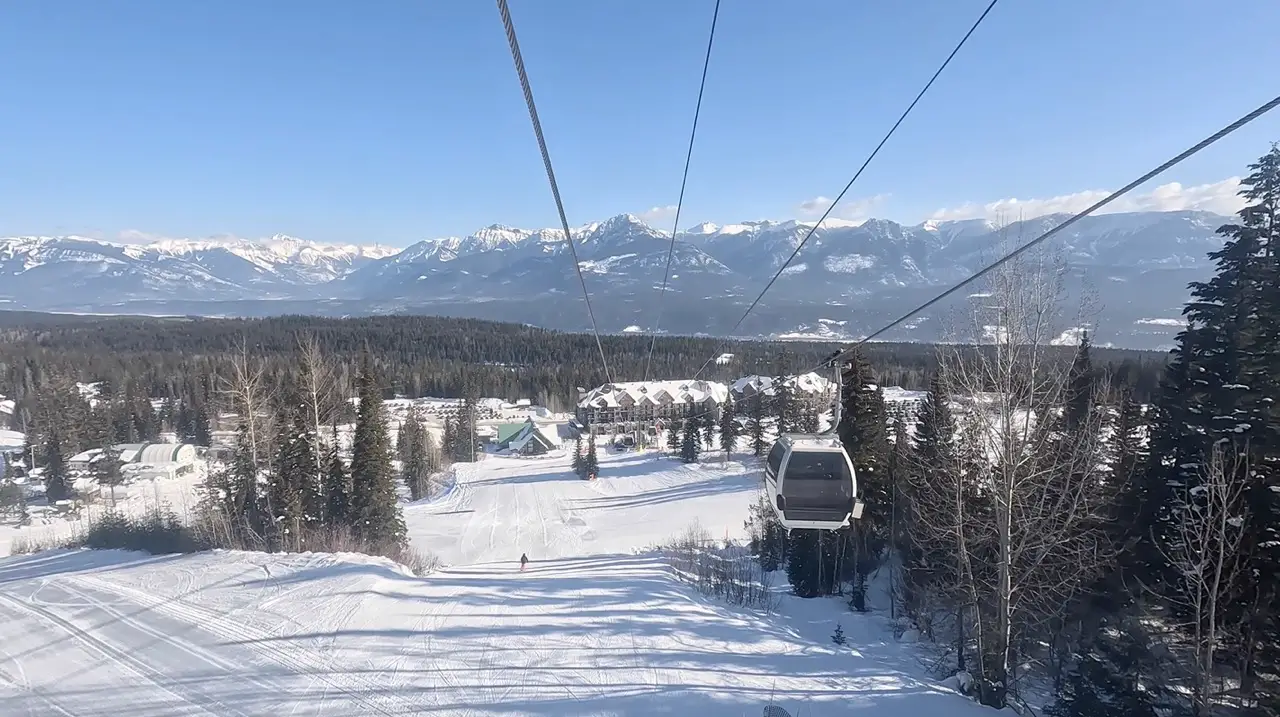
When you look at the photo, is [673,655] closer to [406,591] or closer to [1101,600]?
[406,591]

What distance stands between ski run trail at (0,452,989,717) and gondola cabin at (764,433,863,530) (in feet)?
9.15

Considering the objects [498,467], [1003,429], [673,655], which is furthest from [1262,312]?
[498,467]

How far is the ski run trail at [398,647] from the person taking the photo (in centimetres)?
862

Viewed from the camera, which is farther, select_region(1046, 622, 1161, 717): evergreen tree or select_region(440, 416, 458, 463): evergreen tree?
select_region(440, 416, 458, 463): evergreen tree

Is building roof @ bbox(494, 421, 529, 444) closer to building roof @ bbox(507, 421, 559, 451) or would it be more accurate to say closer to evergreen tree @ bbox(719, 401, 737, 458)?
building roof @ bbox(507, 421, 559, 451)

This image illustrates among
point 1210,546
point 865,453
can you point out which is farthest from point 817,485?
point 865,453

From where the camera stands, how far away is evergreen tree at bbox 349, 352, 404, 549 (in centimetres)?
2312

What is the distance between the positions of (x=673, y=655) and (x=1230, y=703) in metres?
10.9

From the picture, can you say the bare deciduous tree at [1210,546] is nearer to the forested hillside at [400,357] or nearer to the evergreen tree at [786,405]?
the evergreen tree at [786,405]

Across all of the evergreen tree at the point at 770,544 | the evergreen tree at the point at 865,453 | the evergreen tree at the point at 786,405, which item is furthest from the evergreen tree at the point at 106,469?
the evergreen tree at the point at 865,453

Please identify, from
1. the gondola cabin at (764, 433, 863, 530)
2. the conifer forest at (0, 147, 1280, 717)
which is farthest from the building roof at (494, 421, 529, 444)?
the gondola cabin at (764, 433, 863, 530)

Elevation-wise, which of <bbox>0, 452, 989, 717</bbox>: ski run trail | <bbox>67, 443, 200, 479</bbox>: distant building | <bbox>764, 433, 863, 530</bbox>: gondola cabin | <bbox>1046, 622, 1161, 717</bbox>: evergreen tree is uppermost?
<bbox>764, 433, 863, 530</bbox>: gondola cabin

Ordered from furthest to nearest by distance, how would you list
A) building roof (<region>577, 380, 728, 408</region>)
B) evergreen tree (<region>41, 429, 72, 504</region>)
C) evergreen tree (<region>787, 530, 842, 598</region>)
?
building roof (<region>577, 380, 728, 408</region>) < evergreen tree (<region>41, 429, 72, 504</region>) < evergreen tree (<region>787, 530, 842, 598</region>)

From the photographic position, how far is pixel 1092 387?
1791 centimetres
